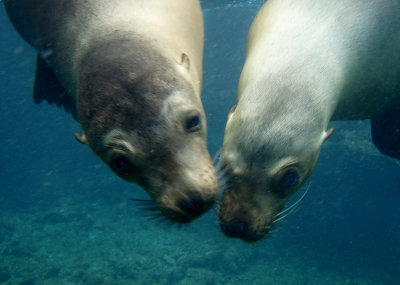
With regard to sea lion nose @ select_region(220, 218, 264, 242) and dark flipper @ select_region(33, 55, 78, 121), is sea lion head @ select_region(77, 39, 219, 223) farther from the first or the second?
dark flipper @ select_region(33, 55, 78, 121)

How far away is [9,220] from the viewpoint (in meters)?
22.1

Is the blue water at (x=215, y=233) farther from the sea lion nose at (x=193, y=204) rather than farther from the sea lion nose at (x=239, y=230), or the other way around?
the sea lion nose at (x=193, y=204)

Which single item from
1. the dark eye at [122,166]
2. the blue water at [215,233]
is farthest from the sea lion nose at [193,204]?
the blue water at [215,233]

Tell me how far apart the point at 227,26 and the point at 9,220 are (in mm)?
22969

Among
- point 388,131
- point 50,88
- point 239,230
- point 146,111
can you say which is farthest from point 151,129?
point 388,131

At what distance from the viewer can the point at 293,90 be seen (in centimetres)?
209

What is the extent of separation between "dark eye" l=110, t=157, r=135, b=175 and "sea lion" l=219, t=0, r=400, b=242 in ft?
1.95

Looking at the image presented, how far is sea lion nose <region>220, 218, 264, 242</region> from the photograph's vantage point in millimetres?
2076

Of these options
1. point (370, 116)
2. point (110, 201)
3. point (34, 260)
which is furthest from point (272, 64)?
point (110, 201)

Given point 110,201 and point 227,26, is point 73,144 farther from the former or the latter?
point 227,26

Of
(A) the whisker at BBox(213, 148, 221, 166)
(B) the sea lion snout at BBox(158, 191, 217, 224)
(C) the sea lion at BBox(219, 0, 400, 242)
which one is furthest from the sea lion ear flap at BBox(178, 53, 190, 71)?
(B) the sea lion snout at BBox(158, 191, 217, 224)

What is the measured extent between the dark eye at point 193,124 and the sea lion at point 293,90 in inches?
8.9

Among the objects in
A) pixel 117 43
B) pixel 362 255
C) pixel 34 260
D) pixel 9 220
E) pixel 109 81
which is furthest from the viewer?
pixel 9 220

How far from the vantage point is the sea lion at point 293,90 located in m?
2.02
